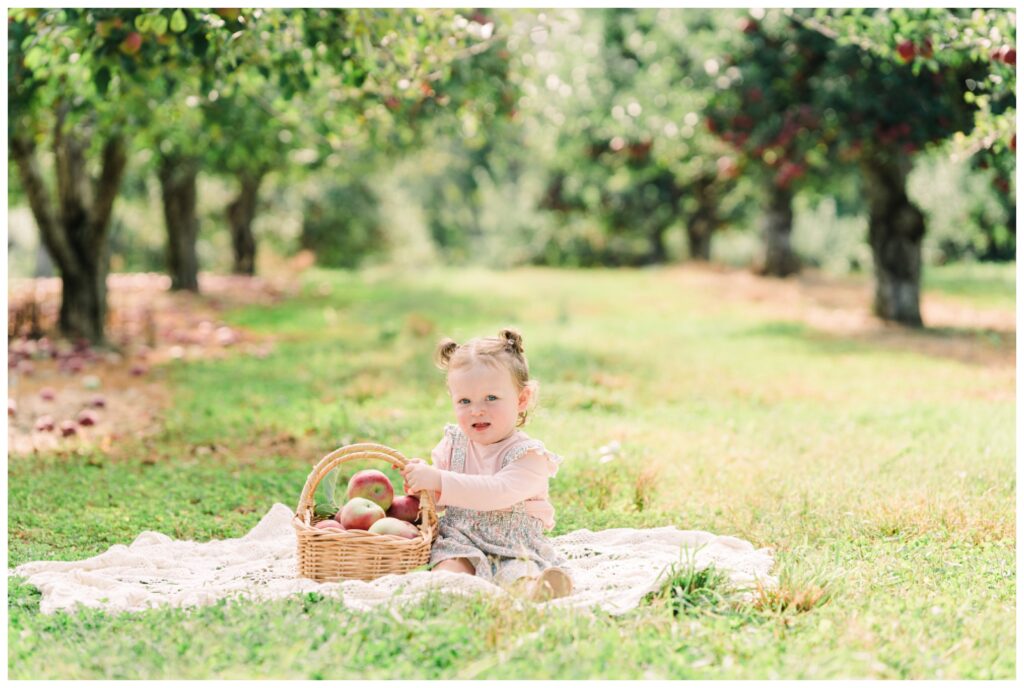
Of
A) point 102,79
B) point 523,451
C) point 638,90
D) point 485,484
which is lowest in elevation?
point 485,484

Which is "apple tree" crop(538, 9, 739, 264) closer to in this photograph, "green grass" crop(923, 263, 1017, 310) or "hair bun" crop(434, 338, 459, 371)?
"green grass" crop(923, 263, 1017, 310)

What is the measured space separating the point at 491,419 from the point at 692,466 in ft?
8.43

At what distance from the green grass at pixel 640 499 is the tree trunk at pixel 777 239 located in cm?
902

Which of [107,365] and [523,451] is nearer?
[523,451]

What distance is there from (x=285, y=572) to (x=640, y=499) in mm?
2152

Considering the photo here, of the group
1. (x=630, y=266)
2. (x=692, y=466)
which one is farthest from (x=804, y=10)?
(x=630, y=266)

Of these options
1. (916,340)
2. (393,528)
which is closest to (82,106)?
(393,528)

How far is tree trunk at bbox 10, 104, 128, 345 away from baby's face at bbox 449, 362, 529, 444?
27.6 ft

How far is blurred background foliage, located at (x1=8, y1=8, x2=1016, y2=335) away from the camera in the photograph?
285 inches

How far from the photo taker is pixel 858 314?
16.4m

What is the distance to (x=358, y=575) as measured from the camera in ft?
14.9

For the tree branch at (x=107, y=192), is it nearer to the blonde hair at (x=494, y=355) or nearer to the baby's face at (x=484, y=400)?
the blonde hair at (x=494, y=355)

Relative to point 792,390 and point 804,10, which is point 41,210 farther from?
point 804,10

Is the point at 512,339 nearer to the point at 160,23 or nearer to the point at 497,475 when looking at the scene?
the point at 497,475
